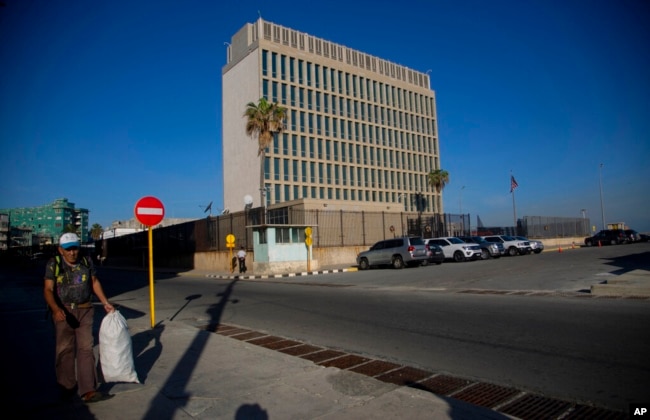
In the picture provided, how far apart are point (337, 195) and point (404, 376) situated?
65.3 m

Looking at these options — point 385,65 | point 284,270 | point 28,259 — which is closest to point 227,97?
point 385,65

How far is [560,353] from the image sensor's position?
5.79 m

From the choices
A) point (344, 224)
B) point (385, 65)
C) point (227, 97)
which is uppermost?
point (385, 65)

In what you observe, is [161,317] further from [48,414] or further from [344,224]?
[344,224]

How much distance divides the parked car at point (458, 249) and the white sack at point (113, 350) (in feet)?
80.9

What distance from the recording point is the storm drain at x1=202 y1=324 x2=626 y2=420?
3.93 m

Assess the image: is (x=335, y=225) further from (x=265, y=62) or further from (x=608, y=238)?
(x=265, y=62)

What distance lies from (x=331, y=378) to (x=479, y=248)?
25.8 metres

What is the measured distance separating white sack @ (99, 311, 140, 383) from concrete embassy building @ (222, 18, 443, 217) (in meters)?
49.1

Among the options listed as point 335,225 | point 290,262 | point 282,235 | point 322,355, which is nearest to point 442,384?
point 322,355

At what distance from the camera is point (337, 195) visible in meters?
70.2

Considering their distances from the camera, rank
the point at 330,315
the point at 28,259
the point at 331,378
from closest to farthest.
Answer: the point at 331,378, the point at 330,315, the point at 28,259

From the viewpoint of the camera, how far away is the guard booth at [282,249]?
88.5 feet

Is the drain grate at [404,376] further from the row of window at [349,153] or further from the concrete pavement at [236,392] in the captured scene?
the row of window at [349,153]
